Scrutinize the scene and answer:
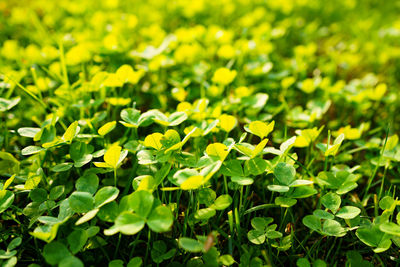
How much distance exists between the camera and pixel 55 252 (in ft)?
2.97

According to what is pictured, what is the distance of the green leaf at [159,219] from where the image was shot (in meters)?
0.89

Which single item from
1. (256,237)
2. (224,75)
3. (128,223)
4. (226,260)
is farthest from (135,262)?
(224,75)

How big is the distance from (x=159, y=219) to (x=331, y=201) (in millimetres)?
589

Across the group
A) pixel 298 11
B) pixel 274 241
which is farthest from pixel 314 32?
pixel 274 241

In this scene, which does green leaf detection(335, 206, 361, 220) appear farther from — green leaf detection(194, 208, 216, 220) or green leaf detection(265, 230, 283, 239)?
green leaf detection(194, 208, 216, 220)

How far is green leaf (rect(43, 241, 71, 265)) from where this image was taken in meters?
0.89

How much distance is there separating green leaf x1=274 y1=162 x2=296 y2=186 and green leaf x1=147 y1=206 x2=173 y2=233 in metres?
0.40

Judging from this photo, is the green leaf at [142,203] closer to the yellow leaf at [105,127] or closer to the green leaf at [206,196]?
the green leaf at [206,196]

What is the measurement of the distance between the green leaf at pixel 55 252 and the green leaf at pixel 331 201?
2.67 ft

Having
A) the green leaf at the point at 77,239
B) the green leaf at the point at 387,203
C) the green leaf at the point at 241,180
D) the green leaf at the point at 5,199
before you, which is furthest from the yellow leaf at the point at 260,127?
Result: the green leaf at the point at 5,199

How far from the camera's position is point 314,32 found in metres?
2.73

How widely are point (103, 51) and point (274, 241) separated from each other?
1.41m

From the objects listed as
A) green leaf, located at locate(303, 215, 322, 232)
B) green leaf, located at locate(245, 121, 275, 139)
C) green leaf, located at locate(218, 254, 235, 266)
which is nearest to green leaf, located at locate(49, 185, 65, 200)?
green leaf, located at locate(218, 254, 235, 266)

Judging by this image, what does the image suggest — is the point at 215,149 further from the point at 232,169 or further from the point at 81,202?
the point at 81,202
